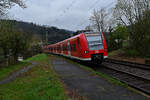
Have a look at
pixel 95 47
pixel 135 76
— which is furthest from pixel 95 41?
pixel 135 76

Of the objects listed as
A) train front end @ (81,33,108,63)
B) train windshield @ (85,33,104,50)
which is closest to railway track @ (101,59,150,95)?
train front end @ (81,33,108,63)

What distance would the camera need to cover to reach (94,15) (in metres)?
38.6

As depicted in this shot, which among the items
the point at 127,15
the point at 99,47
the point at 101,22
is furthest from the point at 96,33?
the point at 101,22

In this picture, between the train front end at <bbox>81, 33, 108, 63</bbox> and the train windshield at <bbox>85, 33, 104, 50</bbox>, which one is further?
the train windshield at <bbox>85, 33, 104, 50</bbox>

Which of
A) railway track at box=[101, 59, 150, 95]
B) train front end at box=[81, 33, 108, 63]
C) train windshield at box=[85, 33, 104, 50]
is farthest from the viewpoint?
train windshield at box=[85, 33, 104, 50]

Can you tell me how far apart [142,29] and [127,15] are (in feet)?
21.1

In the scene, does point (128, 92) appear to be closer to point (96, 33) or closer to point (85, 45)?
point (85, 45)

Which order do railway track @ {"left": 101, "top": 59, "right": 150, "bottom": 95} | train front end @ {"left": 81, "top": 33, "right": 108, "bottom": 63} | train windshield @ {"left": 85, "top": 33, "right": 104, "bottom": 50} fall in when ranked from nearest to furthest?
railway track @ {"left": 101, "top": 59, "right": 150, "bottom": 95}, train front end @ {"left": 81, "top": 33, "right": 108, "bottom": 63}, train windshield @ {"left": 85, "top": 33, "right": 104, "bottom": 50}

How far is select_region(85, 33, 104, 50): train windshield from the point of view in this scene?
11617mm

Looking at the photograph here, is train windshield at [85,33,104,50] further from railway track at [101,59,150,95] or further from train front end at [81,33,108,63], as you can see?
railway track at [101,59,150,95]

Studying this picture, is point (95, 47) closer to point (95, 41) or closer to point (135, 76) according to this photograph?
point (95, 41)

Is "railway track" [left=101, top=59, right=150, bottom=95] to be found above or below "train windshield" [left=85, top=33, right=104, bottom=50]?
below

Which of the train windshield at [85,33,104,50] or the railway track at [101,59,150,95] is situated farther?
the train windshield at [85,33,104,50]

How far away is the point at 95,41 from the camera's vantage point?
11836 millimetres
